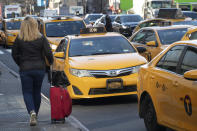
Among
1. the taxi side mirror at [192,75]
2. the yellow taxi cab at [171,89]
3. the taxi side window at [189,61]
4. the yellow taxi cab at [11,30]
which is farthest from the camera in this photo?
the yellow taxi cab at [11,30]

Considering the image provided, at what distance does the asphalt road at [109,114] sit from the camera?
9.40m

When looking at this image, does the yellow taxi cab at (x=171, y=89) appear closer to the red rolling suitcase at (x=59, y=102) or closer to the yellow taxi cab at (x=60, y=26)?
the red rolling suitcase at (x=59, y=102)

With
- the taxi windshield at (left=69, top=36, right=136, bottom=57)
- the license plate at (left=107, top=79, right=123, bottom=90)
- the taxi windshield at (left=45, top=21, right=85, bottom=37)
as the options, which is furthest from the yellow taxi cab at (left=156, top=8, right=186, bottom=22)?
the license plate at (left=107, top=79, right=123, bottom=90)

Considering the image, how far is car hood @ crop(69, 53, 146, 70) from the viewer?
11805mm

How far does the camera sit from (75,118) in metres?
10.3

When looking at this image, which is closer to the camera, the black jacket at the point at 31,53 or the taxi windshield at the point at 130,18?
the black jacket at the point at 31,53

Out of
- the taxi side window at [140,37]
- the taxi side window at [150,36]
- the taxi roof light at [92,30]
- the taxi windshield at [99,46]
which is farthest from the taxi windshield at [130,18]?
the taxi windshield at [99,46]

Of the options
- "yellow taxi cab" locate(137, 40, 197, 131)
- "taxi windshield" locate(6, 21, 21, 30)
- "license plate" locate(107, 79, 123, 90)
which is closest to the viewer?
"yellow taxi cab" locate(137, 40, 197, 131)

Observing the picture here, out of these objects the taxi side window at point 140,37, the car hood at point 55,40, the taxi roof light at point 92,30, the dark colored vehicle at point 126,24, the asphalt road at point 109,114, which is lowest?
the dark colored vehicle at point 126,24

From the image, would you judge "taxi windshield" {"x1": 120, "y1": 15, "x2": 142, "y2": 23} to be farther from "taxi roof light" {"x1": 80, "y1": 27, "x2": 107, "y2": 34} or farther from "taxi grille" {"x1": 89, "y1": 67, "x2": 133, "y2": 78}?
"taxi grille" {"x1": 89, "y1": 67, "x2": 133, "y2": 78}

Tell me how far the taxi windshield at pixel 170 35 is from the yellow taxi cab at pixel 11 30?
18.3 meters

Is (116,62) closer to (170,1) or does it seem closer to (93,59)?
(93,59)

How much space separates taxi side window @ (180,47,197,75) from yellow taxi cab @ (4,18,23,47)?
85.8ft

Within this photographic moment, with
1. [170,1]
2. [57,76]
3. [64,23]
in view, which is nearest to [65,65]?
[57,76]
